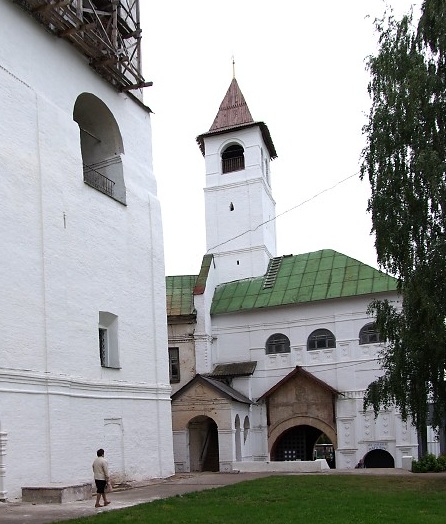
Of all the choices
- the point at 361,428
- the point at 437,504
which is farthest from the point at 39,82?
the point at 361,428

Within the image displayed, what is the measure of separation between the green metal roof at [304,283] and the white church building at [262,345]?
0.17ft

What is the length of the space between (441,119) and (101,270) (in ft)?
32.8

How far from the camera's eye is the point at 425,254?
16.6 metres

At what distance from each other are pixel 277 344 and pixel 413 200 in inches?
629

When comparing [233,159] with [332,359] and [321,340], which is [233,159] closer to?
[321,340]

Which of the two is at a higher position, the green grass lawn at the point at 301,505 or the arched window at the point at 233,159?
the arched window at the point at 233,159

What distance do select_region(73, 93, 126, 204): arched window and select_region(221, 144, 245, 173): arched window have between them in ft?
44.9

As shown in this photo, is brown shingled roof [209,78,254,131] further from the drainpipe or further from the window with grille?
the drainpipe

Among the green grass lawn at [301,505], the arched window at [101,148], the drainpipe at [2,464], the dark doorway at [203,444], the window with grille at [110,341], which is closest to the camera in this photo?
the green grass lawn at [301,505]

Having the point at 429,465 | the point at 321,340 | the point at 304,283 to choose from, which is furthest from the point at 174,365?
the point at 429,465

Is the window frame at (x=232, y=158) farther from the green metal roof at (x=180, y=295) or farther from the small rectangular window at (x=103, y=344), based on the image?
the small rectangular window at (x=103, y=344)

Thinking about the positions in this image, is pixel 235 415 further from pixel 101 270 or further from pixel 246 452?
pixel 101 270

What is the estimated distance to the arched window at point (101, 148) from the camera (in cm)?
2278

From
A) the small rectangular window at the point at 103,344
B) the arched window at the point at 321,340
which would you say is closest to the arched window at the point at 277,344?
the arched window at the point at 321,340
